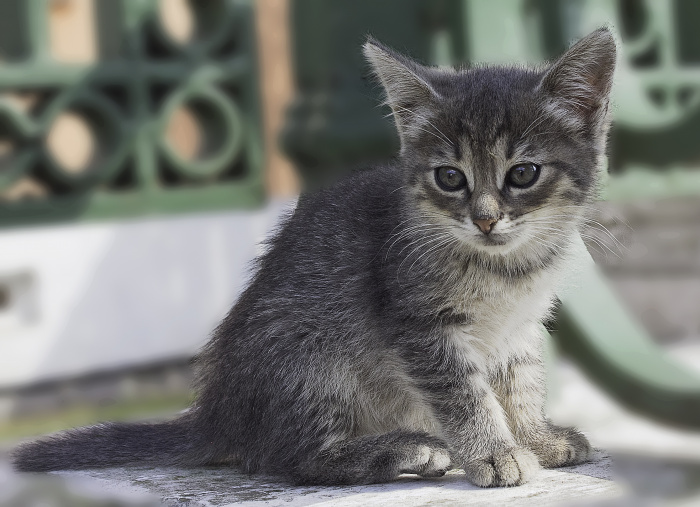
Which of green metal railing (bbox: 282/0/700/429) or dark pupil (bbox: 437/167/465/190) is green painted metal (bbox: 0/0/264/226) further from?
dark pupil (bbox: 437/167/465/190)

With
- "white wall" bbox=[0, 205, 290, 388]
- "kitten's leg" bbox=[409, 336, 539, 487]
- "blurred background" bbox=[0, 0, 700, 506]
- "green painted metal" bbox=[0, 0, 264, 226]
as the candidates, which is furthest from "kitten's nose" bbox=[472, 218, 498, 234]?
"green painted metal" bbox=[0, 0, 264, 226]

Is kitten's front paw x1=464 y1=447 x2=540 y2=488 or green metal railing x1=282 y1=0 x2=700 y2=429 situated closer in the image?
kitten's front paw x1=464 y1=447 x2=540 y2=488

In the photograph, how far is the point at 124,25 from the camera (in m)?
5.67

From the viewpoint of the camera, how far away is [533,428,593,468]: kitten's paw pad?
2.97 metres

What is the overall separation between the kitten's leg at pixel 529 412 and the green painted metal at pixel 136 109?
3.13 meters

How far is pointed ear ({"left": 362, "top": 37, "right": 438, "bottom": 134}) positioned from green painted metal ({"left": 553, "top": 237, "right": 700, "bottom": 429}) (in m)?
1.60

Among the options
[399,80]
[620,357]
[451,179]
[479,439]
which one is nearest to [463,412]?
[479,439]

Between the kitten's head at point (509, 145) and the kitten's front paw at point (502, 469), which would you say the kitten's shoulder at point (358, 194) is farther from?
the kitten's front paw at point (502, 469)

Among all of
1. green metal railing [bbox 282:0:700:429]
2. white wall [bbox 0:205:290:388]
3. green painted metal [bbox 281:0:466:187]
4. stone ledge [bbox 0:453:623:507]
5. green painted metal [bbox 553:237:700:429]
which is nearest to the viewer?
stone ledge [bbox 0:453:623:507]

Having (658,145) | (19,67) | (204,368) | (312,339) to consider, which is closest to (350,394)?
(312,339)

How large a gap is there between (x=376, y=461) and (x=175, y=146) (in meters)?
3.54

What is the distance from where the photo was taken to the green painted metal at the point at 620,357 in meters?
4.23

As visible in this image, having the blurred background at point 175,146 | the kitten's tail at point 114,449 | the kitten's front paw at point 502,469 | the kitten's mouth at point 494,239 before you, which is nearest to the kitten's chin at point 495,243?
the kitten's mouth at point 494,239

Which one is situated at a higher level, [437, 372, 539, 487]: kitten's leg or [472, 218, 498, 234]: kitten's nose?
[472, 218, 498, 234]: kitten's nose
